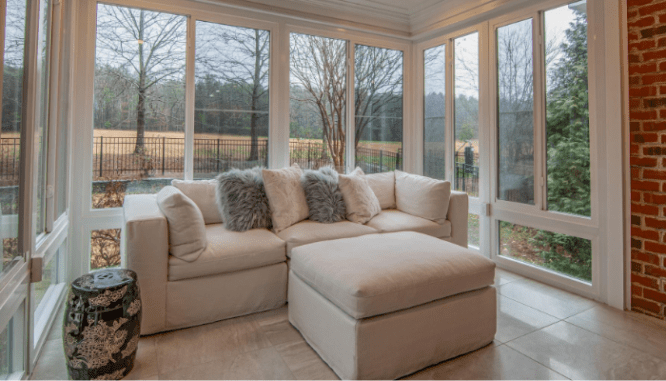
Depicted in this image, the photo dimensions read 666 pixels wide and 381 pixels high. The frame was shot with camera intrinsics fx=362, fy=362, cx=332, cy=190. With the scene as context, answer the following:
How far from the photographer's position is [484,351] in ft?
6.33

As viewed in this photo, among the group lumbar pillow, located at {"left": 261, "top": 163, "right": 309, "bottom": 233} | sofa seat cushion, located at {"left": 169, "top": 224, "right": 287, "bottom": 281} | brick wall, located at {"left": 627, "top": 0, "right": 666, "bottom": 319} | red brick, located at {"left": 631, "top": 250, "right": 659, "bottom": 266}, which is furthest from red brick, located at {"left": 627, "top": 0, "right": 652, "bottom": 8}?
sofa seat cushion, located at {"left": 169, "top": 224, "right": 287, "bottom": 281}

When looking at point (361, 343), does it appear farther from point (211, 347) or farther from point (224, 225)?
point (224, 225)

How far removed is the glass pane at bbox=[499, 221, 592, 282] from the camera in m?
2.74

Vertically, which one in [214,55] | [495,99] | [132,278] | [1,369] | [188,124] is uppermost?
[214,55]

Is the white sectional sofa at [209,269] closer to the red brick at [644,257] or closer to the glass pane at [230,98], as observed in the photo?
the glass pane at [230,98]

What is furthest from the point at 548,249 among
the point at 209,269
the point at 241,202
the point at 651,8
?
the point at 209,269

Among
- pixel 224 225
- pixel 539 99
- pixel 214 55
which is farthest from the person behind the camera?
pixel 214 55

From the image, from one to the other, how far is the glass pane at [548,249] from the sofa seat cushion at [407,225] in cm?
58

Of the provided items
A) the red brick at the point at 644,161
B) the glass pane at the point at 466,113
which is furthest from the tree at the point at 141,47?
the red brick at the point at 644,161

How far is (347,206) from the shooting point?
312 centimetres

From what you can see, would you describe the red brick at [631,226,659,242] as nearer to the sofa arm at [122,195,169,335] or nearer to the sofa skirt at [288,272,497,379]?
the sofa skirt at [288,272,497,379]

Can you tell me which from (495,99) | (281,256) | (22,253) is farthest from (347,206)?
(22,253)

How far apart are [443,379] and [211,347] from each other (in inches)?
48.2

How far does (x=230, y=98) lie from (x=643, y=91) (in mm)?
3105
